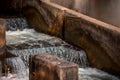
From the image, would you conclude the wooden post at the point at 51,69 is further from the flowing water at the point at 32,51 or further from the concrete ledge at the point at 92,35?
the concrete ledge at the point at 92,35

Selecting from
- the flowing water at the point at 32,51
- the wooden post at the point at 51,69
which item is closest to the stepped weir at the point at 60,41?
the flowing water at the point at 32,51

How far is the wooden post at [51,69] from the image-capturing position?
548cm

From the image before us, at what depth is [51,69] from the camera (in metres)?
5.62

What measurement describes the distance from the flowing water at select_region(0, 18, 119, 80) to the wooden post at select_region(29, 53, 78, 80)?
1415 millimetres

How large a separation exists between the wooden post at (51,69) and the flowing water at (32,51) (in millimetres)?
1415

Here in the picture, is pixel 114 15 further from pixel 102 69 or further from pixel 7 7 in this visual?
pixel 7 7

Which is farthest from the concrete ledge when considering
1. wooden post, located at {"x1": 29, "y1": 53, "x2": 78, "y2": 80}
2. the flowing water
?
wooden post, located at {"x1": 29, "y1": 53, "x2": 78, "y2": 80}

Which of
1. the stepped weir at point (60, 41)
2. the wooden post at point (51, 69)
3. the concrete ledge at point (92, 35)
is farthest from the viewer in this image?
the concrete ledge at point (92, 35)

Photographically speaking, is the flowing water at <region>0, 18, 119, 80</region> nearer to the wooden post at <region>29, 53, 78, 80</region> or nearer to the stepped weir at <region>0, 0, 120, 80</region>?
the stepped weir at <region>0, 0, 120, 80</region>

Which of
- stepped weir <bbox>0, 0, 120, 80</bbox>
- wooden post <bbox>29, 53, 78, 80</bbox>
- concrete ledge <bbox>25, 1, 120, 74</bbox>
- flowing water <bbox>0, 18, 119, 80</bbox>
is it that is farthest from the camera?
concrete ledge <bbox>25, 1, 120, 74</bbox>

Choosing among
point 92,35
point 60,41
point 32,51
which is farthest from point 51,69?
point 60,41

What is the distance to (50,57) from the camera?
19.6 ft

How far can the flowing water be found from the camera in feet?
24.7

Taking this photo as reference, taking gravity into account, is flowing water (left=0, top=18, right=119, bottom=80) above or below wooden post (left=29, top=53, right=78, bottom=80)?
below
